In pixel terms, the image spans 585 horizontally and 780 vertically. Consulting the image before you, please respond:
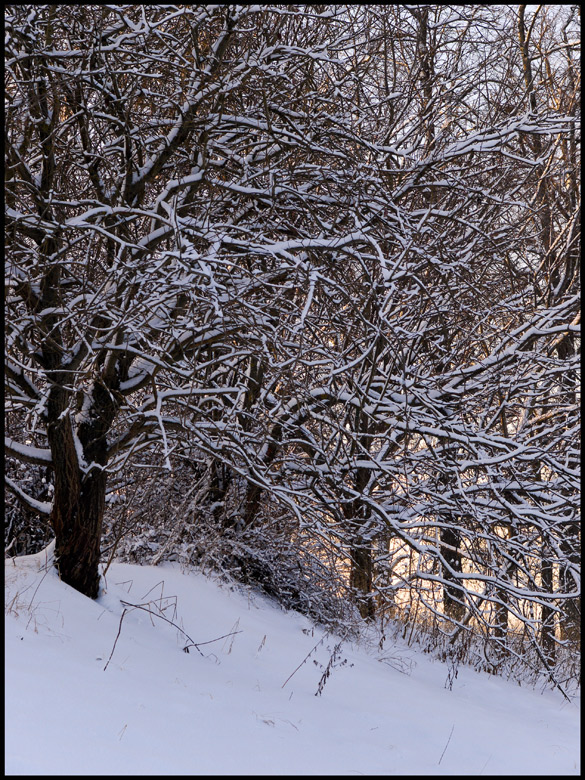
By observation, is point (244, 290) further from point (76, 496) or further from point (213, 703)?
point (213, 703)

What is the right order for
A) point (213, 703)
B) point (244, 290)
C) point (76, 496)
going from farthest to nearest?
point (76, 496) → point (244, 290) → point (213, 703)

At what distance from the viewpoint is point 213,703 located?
3852 mm

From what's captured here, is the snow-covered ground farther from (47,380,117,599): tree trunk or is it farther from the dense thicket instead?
the dense thicket

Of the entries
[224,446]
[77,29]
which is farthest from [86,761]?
[77,29]

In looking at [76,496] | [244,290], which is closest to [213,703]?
[76,496]

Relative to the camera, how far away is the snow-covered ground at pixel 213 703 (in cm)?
302

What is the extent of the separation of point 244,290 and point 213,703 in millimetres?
2478

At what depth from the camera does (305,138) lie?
4934 mm

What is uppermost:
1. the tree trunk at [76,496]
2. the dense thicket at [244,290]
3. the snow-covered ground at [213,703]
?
the dense thicket at [244,290]

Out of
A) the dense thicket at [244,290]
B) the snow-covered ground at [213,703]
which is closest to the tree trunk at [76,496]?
the dense thicket at [244,290]

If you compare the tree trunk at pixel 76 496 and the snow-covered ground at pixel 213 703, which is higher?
the tree trunk at pixel 76 496

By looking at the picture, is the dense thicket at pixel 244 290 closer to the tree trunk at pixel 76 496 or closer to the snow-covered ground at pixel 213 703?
the tree trunk at pixel 76 496

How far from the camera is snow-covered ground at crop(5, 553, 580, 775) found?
3021 millimetres

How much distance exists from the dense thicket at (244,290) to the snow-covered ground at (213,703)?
0.60 meters
